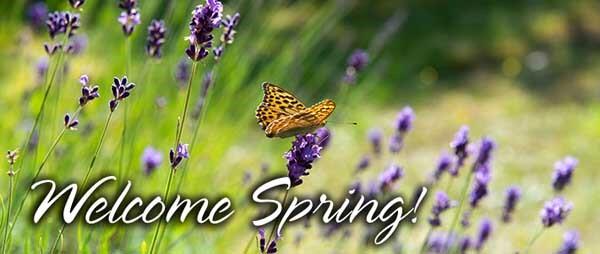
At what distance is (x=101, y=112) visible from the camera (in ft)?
12.4

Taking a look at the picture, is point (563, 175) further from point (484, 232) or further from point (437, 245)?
point (437, 245)

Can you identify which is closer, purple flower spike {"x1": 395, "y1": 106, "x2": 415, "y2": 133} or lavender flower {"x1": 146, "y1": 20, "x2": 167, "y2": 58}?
lavender flower {"x1": 146, "y1": 20, "x2": 167, "y2": 58}

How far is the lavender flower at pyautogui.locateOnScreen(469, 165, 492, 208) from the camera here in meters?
2.45

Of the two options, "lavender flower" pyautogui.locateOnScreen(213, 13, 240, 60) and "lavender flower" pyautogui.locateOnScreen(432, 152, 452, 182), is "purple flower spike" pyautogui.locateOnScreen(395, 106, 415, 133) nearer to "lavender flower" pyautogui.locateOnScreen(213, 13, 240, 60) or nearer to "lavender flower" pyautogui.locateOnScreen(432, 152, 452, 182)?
"lavender flower" pyautogui.locateOnScreen(432, 152, 452, 182)

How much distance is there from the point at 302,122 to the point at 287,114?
2.9 inches

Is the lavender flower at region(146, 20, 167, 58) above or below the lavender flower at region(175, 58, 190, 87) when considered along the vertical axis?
above

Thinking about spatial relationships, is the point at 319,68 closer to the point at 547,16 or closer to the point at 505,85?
the point at 505,85

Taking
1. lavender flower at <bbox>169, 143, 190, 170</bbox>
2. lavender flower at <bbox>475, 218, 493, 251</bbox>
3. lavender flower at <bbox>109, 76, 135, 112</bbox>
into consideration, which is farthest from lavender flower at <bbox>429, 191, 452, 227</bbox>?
lavender flower at <bbox>109, 76, 135, 112</bbox>

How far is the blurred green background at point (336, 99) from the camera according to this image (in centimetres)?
323

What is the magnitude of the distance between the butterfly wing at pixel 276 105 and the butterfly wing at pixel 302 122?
0.13ft

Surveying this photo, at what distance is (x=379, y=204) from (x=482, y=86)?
170 inches

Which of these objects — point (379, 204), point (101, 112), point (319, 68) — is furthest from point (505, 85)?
point (379, 204)

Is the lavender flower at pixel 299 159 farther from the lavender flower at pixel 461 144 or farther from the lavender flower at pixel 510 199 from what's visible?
the lavender flower at pixel 510 199

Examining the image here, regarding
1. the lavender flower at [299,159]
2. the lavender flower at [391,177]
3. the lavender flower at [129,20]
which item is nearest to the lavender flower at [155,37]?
the lavender flower at [129,20]
